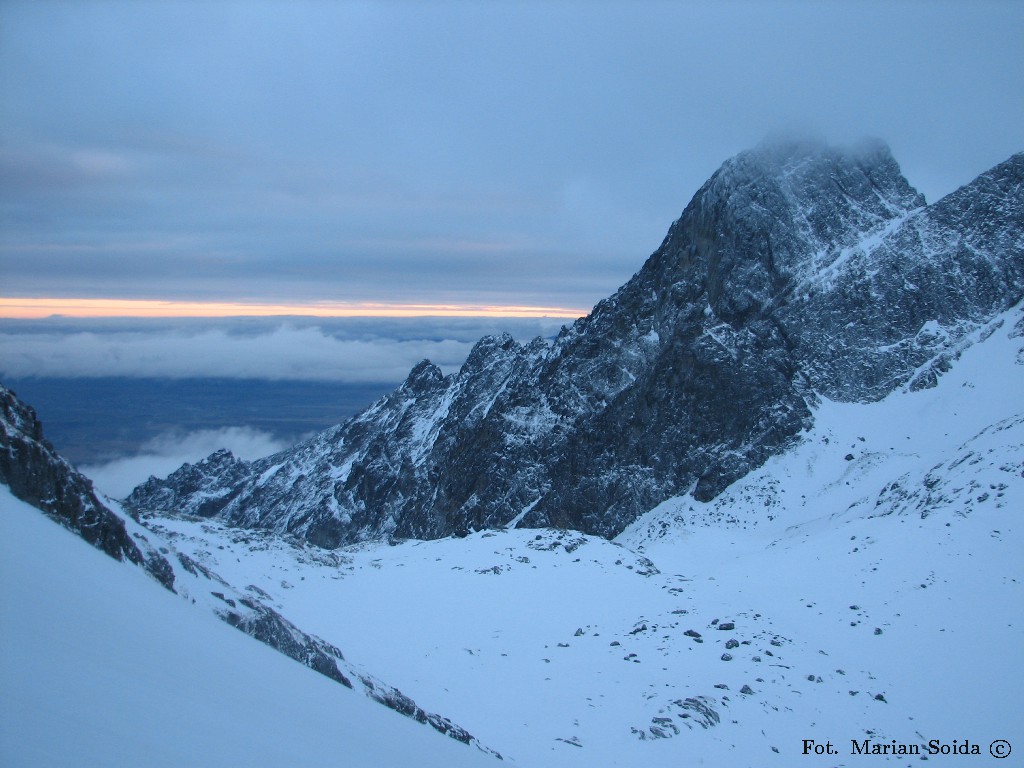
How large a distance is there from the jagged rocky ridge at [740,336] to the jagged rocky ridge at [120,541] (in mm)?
38529

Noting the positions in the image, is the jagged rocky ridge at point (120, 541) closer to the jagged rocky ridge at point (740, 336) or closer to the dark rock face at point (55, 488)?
the dark rock face at point (55, 488)

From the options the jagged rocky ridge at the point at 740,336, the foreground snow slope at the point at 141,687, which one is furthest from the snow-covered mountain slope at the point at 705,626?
the jagged rocky ridge at the point at 740,336

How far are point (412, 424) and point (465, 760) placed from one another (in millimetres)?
82952

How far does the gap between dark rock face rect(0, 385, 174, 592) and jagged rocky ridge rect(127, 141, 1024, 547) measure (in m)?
39.2

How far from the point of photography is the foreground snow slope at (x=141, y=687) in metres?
4.60

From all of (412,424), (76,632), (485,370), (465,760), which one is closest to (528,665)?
(465,760)

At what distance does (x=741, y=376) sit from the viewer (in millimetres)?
53656

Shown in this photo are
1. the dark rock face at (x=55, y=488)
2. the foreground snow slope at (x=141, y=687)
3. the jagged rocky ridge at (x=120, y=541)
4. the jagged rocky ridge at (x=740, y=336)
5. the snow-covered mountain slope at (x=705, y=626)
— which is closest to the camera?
the foreground snow slope at (x=141, y=687)

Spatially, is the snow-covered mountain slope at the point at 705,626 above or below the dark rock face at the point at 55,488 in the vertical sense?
below

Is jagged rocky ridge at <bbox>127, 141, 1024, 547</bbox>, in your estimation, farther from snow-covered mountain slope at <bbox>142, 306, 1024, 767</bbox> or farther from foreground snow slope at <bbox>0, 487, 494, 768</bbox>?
foreground snow slope at <bbox>0, 487, 494, 768</bbox>

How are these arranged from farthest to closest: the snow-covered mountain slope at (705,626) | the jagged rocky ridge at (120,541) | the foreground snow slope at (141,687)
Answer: the snow-covered mountain slope at (705,626), the jagged rocky ridge at (120,541), the foreground snow slope at (141,687)

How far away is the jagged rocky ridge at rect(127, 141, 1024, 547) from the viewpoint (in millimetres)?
52344

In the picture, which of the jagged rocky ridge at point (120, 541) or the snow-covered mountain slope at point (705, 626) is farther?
the snow-covered mountain slope at point (705, 626)

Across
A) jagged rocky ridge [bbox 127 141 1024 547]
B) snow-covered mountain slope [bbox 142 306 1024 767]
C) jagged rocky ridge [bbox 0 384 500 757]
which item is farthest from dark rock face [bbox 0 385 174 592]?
jagged rocky ridge [bbox 127 141 1024 547]
